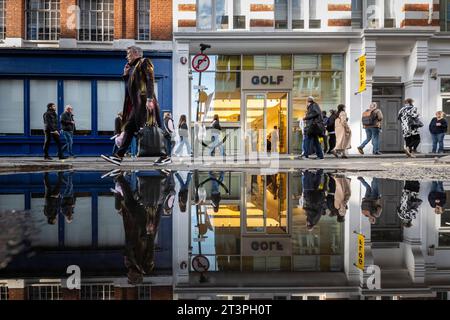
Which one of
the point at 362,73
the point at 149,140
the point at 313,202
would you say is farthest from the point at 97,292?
the point at 362,73

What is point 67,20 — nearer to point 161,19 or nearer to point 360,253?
point 161,19

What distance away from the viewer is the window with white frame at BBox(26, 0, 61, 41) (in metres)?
20.3

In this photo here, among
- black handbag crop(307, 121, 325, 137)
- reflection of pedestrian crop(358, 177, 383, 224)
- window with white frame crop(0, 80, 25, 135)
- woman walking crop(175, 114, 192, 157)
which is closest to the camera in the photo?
reflection of pedestrian crop(358, 177, 383, 224)

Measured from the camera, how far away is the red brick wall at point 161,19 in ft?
66.6

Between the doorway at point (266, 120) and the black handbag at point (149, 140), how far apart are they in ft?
38.4

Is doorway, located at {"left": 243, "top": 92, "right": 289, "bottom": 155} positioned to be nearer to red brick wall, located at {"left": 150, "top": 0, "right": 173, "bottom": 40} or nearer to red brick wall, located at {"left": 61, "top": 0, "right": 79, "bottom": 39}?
red brick wall, located at {"left": 150, "top": 0, "right": 173, "bottom": 40}

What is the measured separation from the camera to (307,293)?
2.12 metres

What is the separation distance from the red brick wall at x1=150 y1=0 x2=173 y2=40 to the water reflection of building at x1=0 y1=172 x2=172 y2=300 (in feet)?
55.4

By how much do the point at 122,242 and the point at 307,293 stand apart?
1.39 metres

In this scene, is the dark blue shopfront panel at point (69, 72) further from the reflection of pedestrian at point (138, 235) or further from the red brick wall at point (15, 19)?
the reflection of pedestrian at point (138, 235)

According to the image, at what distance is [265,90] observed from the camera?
21234mm

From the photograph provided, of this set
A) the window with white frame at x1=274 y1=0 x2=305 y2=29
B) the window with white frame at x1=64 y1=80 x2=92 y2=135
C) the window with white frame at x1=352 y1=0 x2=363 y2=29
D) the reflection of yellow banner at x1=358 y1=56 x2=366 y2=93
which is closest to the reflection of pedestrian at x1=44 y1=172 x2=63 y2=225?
the window with white frame at x1=64 y1=80 x2=92 y2=135

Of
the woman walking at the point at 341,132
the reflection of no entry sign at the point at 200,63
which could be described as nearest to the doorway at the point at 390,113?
the woman walking at the point at 341,132

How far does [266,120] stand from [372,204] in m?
17.0
